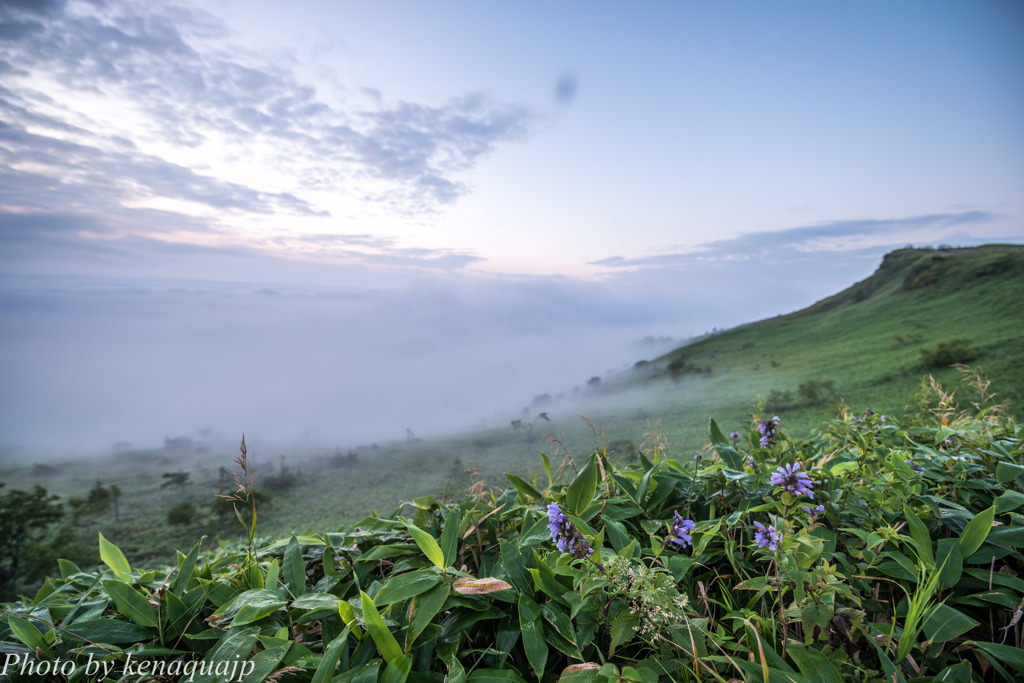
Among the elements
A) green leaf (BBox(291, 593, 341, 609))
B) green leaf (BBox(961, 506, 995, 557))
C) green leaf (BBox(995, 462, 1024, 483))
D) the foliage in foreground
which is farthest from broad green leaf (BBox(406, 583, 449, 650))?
green leaf (BBox(995, 462, 1024, 483))

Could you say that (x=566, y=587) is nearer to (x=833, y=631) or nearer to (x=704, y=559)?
(x=704, y=559)

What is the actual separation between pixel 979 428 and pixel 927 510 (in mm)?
1121

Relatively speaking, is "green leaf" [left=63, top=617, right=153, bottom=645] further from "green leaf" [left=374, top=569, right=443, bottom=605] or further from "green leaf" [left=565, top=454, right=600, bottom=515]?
"green leaf" [left=565, top=454, right=600, bottom=515]

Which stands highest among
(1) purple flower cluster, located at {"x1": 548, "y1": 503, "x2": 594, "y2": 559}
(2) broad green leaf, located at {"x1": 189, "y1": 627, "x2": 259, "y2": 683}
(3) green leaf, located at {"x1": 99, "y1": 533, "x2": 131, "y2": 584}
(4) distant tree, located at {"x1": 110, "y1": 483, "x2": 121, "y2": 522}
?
(1) purple flower cluster, located at {"x1": 548, "y1": 503, "x2": 594, "y2": 559}

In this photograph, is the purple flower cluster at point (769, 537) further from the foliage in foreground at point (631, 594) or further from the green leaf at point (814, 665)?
the green leaf at point (814, 665)

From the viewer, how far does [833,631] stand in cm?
117

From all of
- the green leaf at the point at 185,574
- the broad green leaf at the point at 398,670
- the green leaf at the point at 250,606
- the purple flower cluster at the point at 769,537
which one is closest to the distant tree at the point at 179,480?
the green leaf at the point at 185,574

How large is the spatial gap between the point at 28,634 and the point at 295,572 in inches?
28.3

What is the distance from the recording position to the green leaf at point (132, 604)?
4.74ft

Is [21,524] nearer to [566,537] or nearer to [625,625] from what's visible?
[566,537]

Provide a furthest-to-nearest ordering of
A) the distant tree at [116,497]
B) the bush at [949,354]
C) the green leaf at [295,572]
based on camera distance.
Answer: the distant tree at [116,497]
the bush at [949,354]
the green leaf at [295,572]

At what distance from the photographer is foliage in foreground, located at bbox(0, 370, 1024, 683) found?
1099 mm

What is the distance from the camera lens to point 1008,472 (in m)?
1.44

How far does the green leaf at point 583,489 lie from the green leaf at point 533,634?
13.1 inches
